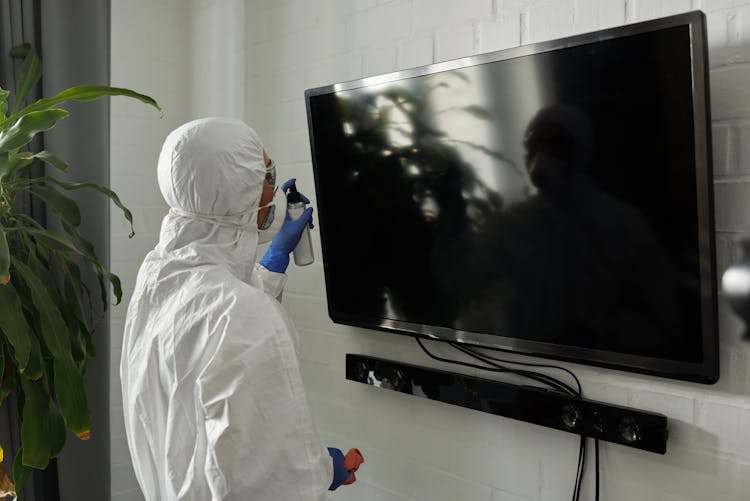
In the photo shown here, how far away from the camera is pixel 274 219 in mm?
1852

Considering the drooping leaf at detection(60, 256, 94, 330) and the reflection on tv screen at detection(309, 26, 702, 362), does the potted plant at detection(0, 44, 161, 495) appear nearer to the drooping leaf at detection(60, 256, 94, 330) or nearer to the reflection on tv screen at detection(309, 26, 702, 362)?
the drooping leaf at detection(60, 256, 94, 330)

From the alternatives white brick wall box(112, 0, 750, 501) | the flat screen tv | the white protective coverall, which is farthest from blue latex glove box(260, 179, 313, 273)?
white brick wall box(112, 0, 750, 501)

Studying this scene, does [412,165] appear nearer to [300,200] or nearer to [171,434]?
[300,200]

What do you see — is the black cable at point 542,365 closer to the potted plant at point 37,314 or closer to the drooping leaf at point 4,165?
the potted plant at point 37,314

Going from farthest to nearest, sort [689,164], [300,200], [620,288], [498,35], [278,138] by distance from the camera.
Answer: [278,138] → [300,200] → [498,35] → [620,288] → [689,164]

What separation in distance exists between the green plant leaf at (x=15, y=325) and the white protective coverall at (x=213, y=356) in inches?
9.7

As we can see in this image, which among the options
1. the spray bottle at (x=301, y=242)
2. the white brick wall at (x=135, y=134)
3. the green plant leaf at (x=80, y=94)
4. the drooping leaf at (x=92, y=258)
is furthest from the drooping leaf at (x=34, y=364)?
the white brick wall at (x=135, y=134)

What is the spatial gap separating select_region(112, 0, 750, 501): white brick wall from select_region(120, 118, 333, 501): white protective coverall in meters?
0.61

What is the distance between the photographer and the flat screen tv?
4.64 feet

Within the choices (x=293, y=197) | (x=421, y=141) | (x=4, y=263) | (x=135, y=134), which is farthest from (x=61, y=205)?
(x=421, y=141)

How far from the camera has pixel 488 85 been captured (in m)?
1.69

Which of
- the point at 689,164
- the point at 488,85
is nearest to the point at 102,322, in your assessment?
the point at 488,85

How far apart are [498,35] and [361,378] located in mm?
1112

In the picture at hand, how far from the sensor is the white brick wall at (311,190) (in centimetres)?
147
